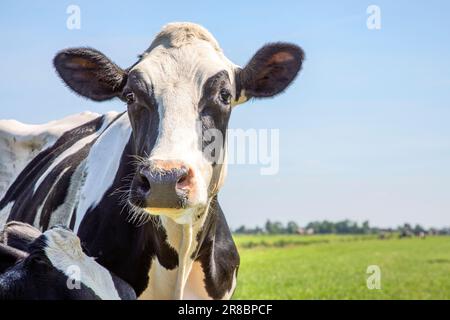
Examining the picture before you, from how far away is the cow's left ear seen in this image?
643 centimetres

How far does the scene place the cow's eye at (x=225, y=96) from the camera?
582cm

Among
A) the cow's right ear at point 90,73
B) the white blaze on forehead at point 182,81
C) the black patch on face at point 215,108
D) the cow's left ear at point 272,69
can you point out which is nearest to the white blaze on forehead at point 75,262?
the white blaze on forehead at point 182,81

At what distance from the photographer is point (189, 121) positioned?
5.43m

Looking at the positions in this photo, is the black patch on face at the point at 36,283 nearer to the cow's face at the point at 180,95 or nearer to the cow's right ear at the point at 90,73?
the cow's face at the point at 180,95

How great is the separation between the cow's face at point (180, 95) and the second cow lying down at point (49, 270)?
880 mm

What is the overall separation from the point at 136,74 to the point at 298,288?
794 inches

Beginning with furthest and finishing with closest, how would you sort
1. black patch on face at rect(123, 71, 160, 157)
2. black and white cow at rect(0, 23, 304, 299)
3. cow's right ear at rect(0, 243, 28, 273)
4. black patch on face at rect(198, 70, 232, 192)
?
black patch on face at rect(198, 70, 232, 192)
black patch on face at rect(123, 71, 160, 157)
black and white cow at rect(0, 23, 304, 299)
cow's right ear at rect(0, 243, 28, 273)

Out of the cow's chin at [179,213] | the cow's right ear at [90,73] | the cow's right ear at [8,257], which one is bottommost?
the cow's right ear at [8,257]

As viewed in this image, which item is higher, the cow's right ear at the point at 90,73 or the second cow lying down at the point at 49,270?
the cow's right ear at the point at 90,73

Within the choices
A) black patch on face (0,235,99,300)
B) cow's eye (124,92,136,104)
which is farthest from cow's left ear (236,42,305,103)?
black patch on face (0,235,99,300)

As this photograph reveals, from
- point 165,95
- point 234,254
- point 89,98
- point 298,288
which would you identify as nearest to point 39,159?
point 89,98

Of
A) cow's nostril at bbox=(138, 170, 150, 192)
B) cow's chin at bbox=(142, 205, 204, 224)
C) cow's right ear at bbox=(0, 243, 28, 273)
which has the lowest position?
cow's right ear at bbox=(0, 243, 28, 273)

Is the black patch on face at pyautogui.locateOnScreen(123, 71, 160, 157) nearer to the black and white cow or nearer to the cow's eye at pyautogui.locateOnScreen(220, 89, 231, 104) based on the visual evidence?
the black and white cow
